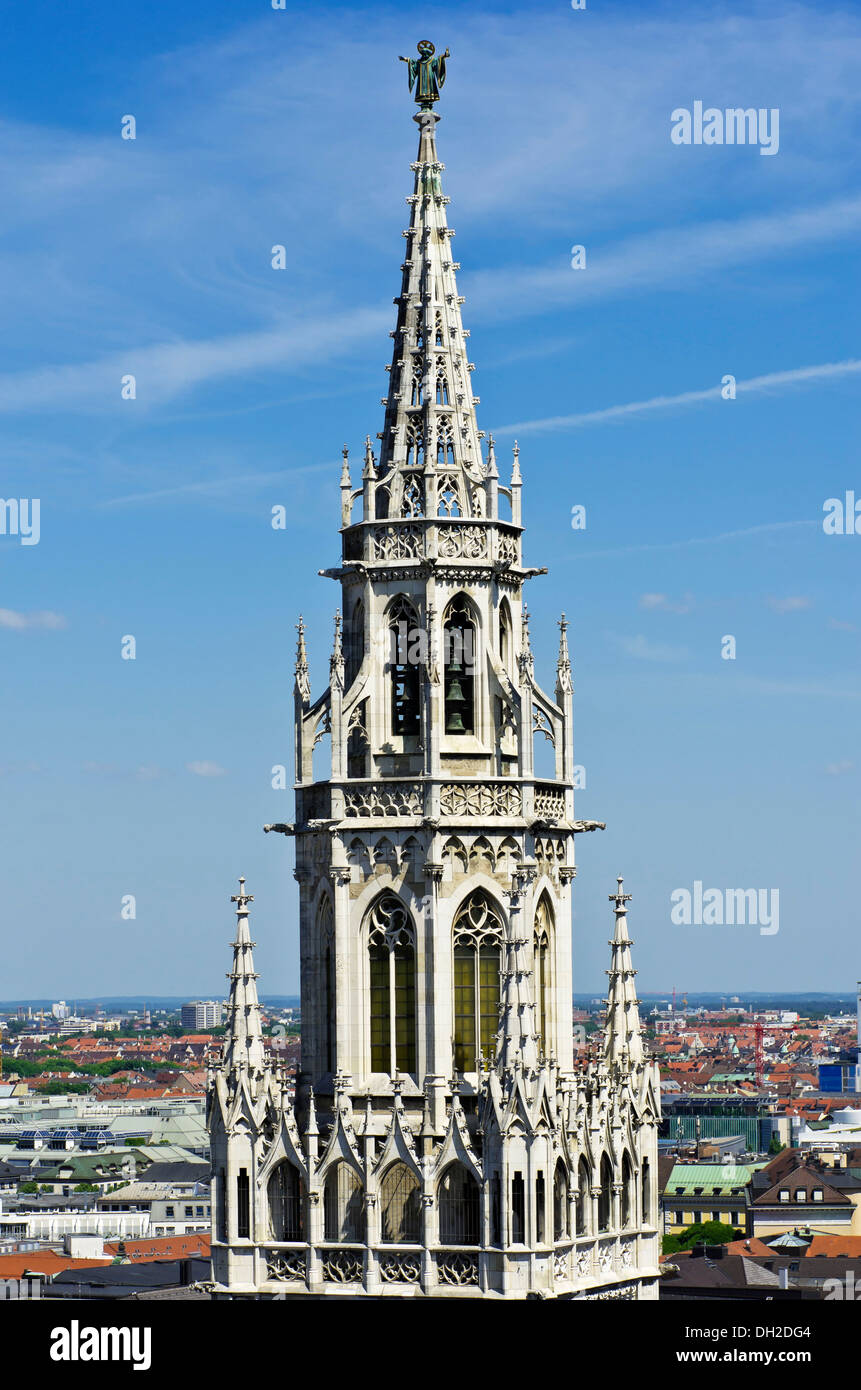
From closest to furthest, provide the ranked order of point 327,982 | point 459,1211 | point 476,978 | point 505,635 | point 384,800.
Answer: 1. point 459,1211
2. point 476,978
3. point 384,800
4. point 327,982
5. point 505,635

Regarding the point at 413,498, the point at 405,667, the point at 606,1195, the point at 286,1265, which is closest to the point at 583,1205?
the point at 606,1195

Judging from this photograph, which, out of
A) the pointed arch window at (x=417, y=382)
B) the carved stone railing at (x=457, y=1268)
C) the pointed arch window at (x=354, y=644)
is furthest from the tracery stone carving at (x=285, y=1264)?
the pointed arch window at (x=417, y=382)

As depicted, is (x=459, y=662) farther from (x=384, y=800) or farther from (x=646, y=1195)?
(x=646, y=1195)

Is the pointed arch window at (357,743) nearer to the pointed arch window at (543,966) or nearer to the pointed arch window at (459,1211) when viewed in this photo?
the pointed arch window at (543,966)

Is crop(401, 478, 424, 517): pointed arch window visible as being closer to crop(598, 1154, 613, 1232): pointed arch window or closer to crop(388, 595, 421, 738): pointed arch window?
crop(388, 595, 421, 738): pointed arch window

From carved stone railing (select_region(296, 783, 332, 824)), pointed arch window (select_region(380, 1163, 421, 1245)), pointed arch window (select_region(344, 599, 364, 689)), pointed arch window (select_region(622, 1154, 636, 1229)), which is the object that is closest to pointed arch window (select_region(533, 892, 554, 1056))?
pointed arch window (select_region(622, 1154, 636, 1229))
